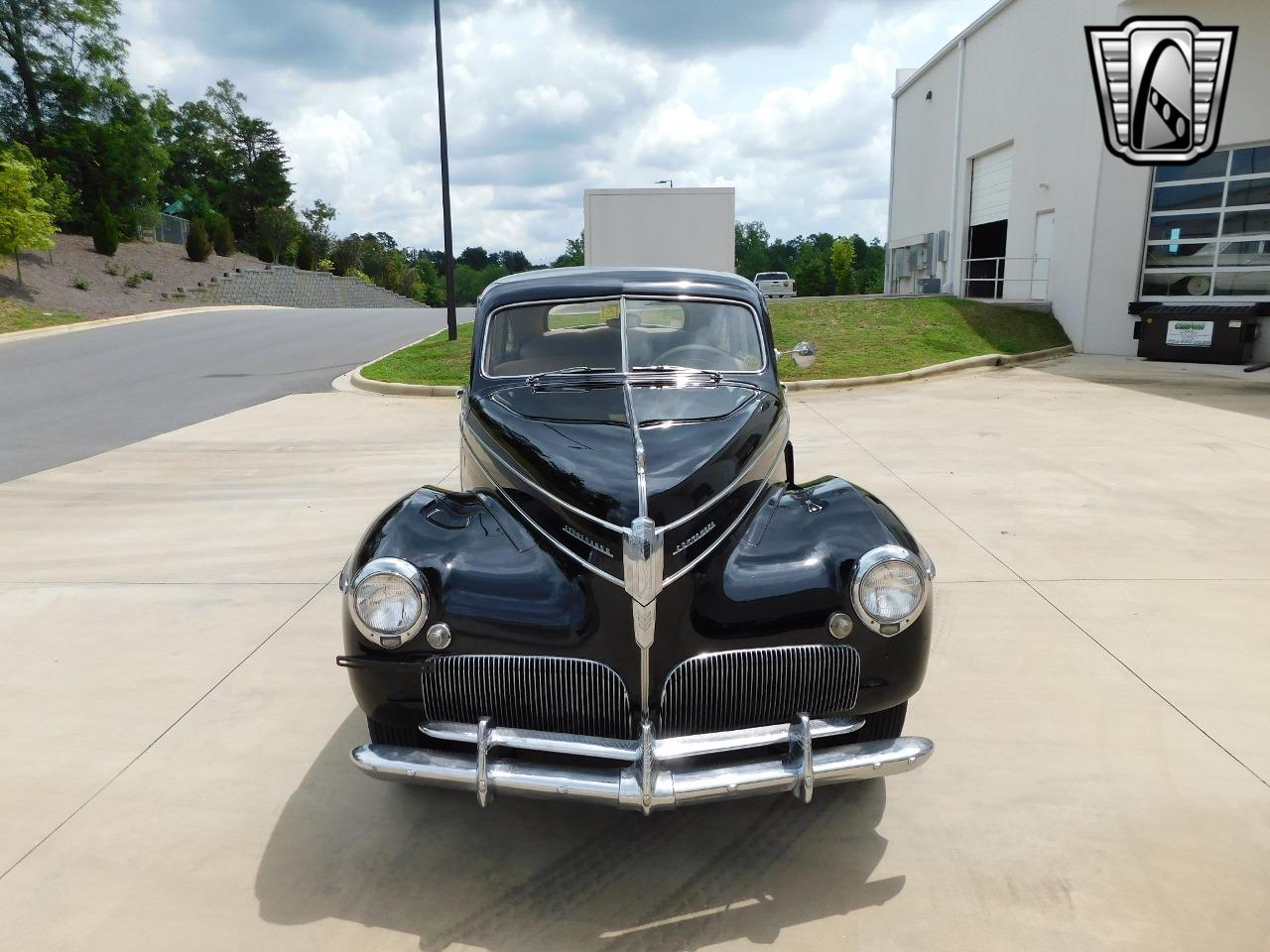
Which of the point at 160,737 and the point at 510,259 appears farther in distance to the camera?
the point at 510,259

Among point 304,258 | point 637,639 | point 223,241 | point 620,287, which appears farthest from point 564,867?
point 304,258

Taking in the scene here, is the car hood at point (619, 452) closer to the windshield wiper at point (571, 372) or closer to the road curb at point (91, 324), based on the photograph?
the windshield wiper at point (571, 372)

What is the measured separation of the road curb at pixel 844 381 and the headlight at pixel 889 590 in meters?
9.77

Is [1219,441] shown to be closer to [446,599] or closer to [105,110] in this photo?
[446,599]

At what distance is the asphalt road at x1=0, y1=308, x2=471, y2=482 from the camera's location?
10125mm

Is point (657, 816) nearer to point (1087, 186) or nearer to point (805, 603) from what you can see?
point (805, 603)

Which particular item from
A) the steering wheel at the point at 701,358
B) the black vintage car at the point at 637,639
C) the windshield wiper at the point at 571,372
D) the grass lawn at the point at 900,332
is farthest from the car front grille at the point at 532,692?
the grass lawn at the point at 900,332

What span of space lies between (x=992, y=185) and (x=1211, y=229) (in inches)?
343

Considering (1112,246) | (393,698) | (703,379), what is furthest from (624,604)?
(1112,246)

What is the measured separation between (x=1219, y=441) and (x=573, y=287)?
7.53 metres

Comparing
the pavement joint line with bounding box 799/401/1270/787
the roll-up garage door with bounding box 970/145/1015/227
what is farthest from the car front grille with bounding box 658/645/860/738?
the roll-up garage door with bounding box 970/145/1015/227

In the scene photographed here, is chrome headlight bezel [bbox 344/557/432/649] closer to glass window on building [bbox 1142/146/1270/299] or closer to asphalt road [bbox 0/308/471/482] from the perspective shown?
asphalt road [bbox 0/308/471/482]

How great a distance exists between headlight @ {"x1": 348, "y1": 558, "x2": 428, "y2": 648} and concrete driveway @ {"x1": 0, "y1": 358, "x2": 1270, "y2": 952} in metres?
0.79

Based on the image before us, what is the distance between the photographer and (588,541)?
287 cm
